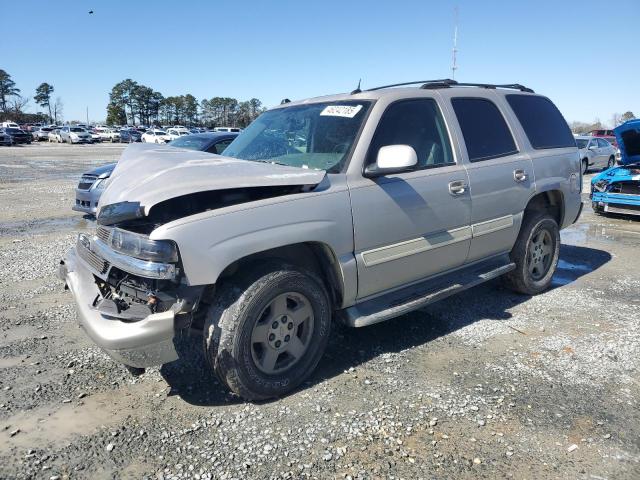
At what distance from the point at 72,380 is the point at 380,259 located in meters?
2.35

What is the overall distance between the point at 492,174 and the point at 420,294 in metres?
1.35

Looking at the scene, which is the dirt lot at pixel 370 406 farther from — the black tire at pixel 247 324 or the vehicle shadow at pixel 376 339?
the black tire at pixel 247 324

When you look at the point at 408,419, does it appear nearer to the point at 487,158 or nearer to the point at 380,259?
the point at 380,259

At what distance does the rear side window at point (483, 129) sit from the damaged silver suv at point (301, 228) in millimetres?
16

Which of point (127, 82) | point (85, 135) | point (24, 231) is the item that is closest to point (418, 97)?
point (24, 231)

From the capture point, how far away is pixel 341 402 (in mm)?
3211

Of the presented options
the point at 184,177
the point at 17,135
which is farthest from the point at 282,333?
the point at 17,135

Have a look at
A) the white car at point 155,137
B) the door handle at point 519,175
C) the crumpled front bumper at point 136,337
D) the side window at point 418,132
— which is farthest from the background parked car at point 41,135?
the crumpled front bumper at point 136,337

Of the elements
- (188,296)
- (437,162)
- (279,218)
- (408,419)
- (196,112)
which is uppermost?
(196,112)

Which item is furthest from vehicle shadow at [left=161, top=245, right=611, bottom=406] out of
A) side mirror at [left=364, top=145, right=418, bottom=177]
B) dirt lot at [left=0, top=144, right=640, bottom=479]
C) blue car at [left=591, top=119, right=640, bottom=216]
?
blue car at [left=591, top=119, right=640, bottom=216]

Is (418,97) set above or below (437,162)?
above

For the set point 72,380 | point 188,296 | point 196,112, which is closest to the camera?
point 188,296

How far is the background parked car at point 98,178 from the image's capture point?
26.6 ft

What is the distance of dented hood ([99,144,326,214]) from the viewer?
286 cm
